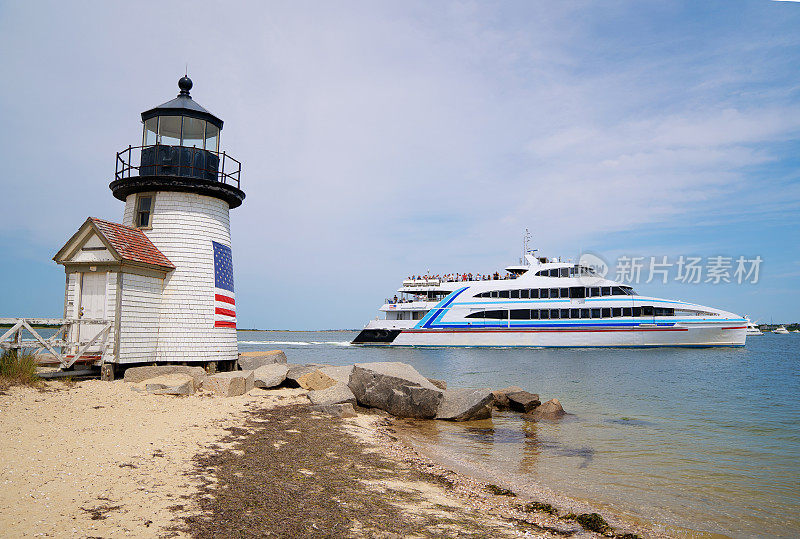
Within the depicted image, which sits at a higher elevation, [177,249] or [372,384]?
[177,249]

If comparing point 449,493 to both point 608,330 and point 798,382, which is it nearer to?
point 798,382

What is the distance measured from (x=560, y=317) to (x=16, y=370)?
36.9 meters

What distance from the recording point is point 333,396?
11.6 m

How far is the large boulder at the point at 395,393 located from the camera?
12.3 metres

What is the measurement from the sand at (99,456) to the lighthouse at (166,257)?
6.79 feet

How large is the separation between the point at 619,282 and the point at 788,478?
33154 millimetres

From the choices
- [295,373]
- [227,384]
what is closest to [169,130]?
[227,384]

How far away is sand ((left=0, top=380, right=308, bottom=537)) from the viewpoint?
4.17m

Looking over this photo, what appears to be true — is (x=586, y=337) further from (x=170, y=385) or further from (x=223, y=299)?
(x=170, y=385)

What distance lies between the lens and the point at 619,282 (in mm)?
39188

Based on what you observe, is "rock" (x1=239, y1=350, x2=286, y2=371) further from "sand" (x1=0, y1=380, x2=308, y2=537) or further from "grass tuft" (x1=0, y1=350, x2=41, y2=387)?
"grass tuft" (x1=0, y1=350, x2=41, y2=387)

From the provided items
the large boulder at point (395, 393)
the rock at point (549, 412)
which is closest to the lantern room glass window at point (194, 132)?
the large boulder at point (395, 393)

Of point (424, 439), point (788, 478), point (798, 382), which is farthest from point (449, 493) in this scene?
point (798, 382)

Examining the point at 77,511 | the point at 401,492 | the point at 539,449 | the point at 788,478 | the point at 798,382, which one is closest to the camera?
the point at 77,511
